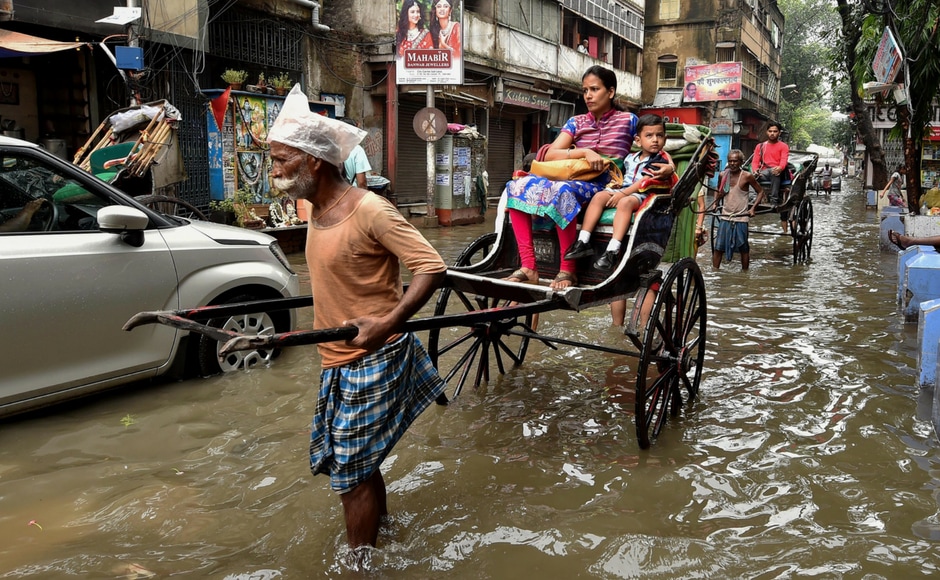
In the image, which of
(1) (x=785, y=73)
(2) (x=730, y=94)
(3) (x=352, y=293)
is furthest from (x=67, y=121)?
(1) (x=785, y=73)

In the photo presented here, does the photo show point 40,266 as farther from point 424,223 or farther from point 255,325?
point 424,223

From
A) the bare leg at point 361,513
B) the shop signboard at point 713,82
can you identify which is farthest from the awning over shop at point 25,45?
the shop signboard at point 713,82

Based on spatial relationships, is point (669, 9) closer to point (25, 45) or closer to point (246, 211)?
point (246, 211)

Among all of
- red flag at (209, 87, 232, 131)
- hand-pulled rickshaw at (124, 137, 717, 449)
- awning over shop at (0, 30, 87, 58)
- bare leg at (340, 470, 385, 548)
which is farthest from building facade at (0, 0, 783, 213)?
bare leg at (340, 470, 385, 548)

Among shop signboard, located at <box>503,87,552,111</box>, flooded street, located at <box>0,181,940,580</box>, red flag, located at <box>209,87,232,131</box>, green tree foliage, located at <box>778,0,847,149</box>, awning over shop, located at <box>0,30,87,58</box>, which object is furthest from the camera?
green tree foliage, located at <box>778,0,847,149</box>

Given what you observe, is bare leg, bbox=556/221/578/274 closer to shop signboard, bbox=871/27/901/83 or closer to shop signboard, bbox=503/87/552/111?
shop signboard, bbox=871/27/901/83

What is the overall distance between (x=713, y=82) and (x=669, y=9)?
310 inches

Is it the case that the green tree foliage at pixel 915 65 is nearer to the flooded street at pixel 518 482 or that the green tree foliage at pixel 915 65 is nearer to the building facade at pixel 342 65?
the flooded street at pixel 518 482

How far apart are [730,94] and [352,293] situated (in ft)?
110

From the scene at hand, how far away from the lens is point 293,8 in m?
15.4

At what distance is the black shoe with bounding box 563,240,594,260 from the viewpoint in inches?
182

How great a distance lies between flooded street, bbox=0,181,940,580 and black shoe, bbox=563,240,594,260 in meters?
1.12

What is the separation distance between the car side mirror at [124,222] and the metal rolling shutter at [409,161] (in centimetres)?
1455

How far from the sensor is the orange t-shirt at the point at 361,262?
271 cm
